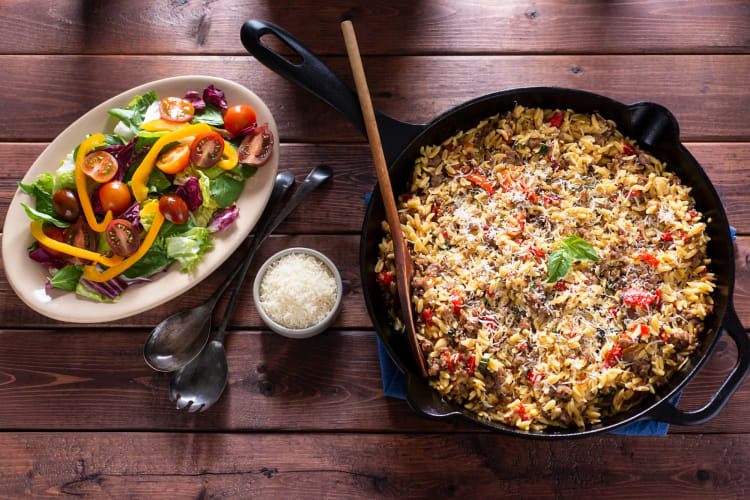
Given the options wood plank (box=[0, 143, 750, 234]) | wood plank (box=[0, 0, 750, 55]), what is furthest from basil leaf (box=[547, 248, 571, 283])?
wood plank (box=[0, 0, 750, 55])

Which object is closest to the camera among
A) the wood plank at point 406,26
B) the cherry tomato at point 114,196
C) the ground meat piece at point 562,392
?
the ground meat piece at point 562,392

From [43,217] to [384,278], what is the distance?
1496 millimetres

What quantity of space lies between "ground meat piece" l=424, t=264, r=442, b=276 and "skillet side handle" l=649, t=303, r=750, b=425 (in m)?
0.93

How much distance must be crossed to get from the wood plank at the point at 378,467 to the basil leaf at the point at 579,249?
92cm

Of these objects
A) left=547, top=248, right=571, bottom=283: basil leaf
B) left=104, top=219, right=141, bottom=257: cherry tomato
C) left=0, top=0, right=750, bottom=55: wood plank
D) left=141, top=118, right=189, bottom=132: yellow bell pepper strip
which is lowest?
left=104, top=219, right=141, bottom=257: cherry tomato

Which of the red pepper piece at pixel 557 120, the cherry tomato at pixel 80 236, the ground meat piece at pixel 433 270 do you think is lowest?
the cherry tomato at pixel 80 236

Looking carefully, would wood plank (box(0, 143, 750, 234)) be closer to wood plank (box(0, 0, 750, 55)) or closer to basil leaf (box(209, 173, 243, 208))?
basil leaf (box(209, 173, 243, 208))

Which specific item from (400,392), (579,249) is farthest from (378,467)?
(579,249)

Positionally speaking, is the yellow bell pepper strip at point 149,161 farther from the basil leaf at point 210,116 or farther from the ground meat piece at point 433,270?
the ground meat piece at point 433,270

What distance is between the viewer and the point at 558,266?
7.21ft

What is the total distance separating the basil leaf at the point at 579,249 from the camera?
220 centimetres

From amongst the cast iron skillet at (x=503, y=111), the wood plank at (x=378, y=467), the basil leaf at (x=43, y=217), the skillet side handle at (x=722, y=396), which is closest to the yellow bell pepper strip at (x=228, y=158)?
the cast iron skillet at (x=503, y=111)

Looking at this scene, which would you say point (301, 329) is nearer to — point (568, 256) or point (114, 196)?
point (114, 196)

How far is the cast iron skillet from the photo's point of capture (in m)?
2.11
